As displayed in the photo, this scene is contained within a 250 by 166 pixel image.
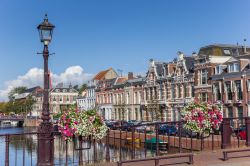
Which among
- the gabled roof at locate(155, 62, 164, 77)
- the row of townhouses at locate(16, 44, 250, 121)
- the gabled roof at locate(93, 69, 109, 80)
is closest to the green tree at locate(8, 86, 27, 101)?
the gabled roof at locate(93, 69, 109, 80)

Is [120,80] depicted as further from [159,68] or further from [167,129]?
[167,129]

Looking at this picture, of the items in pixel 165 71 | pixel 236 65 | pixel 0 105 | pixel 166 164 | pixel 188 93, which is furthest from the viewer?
pixel 0 105

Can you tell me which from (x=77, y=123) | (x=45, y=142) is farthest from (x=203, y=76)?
(x=45, y=142)

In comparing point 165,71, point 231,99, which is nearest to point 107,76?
point 165,71

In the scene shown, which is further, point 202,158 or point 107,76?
point 107,76

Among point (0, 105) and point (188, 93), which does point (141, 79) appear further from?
point (0, 105)

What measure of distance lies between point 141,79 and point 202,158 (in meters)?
54.7

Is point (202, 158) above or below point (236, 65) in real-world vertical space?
below

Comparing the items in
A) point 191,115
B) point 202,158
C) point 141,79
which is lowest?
point 202,158

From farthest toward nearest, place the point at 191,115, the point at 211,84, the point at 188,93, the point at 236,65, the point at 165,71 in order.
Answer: the point at 165,71, the point at 188,93, the point at 211,84, the point at 236,65, the point at 191,115

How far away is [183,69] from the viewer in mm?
56000

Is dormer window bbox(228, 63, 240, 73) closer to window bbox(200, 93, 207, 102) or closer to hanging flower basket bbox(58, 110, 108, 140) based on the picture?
window bbox(200, 93, 207, 102)

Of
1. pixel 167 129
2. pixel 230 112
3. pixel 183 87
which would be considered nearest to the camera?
pixel 167 129

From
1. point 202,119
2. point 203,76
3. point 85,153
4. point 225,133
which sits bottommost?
point 85,153
